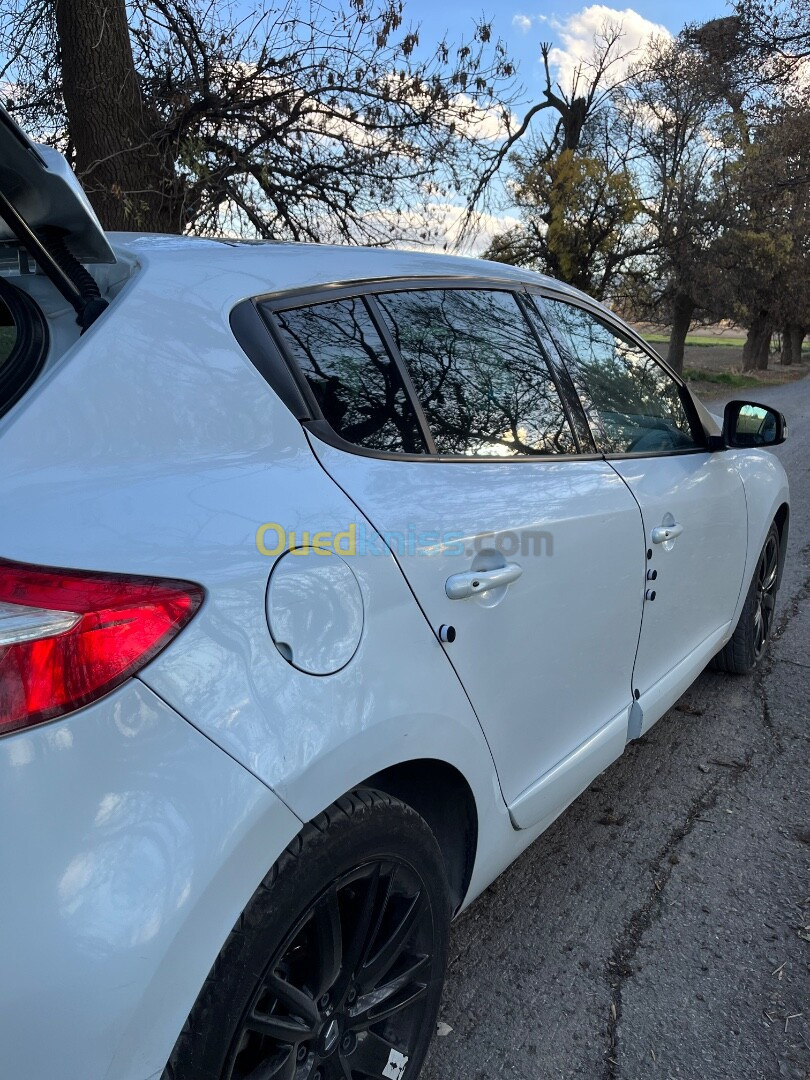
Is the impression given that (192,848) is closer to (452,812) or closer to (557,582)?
(452,812)

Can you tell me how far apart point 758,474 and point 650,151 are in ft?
87.3

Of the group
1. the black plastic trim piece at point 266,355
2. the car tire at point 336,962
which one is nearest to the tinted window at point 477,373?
the black plastic trim piece at point 266,355

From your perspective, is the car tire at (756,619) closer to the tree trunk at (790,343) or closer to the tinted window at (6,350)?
the tinted window at (6,350)

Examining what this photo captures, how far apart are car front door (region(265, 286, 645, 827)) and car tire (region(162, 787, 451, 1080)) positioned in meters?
0.35

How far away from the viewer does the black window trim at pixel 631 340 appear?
2684 mm

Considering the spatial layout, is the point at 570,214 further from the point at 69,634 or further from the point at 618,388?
the point at 69,634

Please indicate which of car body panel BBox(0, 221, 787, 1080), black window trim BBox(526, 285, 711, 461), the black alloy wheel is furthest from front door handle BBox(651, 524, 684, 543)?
the black alloy wheel

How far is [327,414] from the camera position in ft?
5.96

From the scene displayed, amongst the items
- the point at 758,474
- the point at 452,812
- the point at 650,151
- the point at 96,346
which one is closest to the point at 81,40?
the point at 758,474

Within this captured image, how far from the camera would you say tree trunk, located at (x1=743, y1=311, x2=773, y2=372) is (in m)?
36.1

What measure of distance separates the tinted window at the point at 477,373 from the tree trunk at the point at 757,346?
3645 centimetres

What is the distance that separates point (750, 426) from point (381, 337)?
1.94 metres

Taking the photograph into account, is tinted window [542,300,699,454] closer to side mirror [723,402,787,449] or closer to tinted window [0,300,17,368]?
side mirror [723,402,787,449]

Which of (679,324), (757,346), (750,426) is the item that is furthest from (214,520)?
(757,346)
